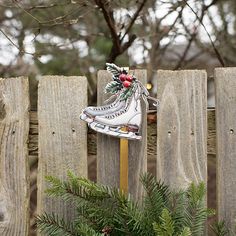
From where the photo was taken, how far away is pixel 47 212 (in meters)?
2.16

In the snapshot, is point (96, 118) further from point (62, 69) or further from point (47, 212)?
point (62, 69)

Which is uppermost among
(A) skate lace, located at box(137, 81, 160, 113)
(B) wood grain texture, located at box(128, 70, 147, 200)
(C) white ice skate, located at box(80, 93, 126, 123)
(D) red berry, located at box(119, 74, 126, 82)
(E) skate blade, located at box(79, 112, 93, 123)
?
(D) red berry, located at box(119, 74, 126, 82)

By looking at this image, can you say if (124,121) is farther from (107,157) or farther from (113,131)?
(107,157)

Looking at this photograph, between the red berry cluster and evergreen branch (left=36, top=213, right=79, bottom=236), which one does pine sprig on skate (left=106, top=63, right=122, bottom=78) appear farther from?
evergreen branch (left=36, top=213, right=79, bottom=236)

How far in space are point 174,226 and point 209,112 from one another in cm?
56

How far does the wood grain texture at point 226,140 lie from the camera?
6.89ft

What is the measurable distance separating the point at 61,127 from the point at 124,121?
0.27m

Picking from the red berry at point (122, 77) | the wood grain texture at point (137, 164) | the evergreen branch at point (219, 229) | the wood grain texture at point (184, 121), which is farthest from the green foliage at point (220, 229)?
the red berry at point (122, 77)

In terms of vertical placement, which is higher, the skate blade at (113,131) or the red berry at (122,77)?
the red berry at (122,77)

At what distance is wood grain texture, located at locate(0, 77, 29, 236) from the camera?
2166 millimetres

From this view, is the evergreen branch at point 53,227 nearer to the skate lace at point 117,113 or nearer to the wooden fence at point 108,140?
the wooden fence at point 108,140

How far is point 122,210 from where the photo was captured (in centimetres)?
187

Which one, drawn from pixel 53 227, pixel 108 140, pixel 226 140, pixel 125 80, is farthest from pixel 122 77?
pixel 53 227

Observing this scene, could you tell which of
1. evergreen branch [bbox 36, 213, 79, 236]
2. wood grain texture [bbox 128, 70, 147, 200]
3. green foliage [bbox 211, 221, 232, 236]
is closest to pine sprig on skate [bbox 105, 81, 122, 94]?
wood grain texture [bbox 128, 70, 147, 200]
